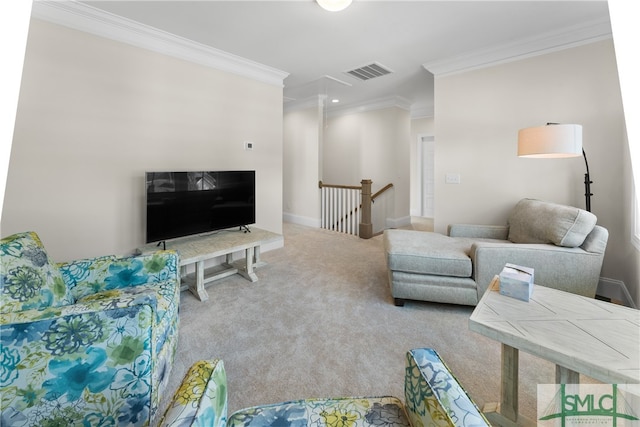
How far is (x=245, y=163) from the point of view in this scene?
3701 mm

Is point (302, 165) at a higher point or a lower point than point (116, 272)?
higher

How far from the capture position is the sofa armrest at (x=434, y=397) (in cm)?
67

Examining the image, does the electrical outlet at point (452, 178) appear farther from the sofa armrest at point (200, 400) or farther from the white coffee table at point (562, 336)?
the sofa armrest at point (200, 400)

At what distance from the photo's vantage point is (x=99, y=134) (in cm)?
255

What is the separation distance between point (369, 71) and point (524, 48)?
1.75 metres

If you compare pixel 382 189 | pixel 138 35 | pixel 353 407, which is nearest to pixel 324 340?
pixel 353 407

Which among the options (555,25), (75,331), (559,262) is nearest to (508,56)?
(555,25)

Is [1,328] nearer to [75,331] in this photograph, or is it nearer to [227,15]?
[75,331]

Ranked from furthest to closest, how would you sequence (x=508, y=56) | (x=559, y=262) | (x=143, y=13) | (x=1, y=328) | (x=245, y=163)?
(x=245, y=163) → (x=508, y=56) → (x=143, y=13) → (x=559, y=262) → (x=1, y=328)

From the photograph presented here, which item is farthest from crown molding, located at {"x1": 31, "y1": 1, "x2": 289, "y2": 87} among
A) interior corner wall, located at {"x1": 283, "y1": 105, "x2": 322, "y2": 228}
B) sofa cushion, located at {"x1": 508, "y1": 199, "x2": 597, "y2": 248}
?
sofa cushion, located at {"x1": 508, "y1": 199, "x2": 597, "y2": 248}

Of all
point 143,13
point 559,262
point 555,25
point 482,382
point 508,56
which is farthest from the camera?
point 508,56

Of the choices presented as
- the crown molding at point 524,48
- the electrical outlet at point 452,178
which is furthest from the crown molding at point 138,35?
the electrical outlet at point 452,178

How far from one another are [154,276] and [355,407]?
1546mm

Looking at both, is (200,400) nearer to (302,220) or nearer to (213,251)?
(213,251)
